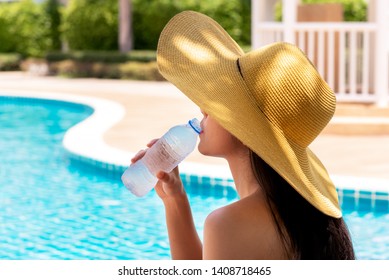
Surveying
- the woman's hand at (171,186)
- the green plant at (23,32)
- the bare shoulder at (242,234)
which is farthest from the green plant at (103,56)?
the bare shoulder at (242,234)

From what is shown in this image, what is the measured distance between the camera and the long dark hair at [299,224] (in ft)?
7.12

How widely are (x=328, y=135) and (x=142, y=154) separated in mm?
7357

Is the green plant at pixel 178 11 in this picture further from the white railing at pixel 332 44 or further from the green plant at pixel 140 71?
the white railing at pixel 332 44

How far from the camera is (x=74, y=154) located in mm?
8703

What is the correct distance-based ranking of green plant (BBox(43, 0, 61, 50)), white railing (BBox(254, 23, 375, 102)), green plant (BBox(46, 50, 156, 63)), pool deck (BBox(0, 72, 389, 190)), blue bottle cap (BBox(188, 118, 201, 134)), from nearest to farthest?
blue bottle cap (BBox(188, 118, 201, 134))
pool deck (BBox(0, 72, 389, 190))
white railing (BBox(254, 23, 375, 102))
green plant (BBox(46, 50, 156, 63))
green plant (BBox(43, 0, 61, 50))

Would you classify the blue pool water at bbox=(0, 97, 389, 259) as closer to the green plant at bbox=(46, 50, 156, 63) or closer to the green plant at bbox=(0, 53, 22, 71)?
the green plant at bbox=(46, 50, 156, 63)

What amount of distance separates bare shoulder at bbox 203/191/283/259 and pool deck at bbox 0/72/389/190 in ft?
14.8

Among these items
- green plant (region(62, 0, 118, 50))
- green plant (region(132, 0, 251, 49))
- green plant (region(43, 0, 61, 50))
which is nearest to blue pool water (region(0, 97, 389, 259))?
green plant (region(132, 0, 251, 49))

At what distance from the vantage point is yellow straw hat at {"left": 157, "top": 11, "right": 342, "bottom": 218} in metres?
2.19

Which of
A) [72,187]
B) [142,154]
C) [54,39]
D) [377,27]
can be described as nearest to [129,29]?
[54,39]

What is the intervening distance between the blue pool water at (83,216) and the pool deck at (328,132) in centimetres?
41

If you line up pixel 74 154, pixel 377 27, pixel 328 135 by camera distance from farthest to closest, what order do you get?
pixel 377 27 → pixel 328 135 → pixel 74 154
